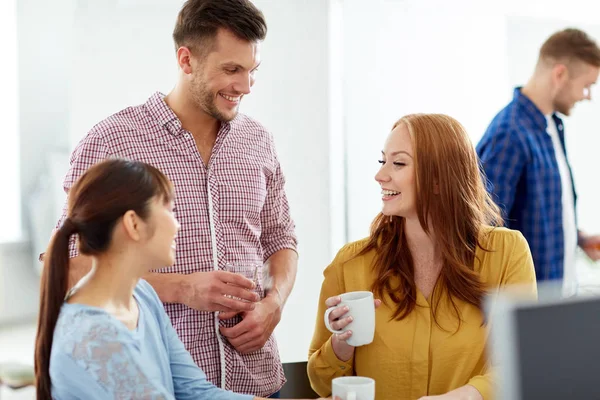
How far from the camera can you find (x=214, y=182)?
2.05 m

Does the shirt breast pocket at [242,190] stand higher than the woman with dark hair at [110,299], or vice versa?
the shirt breast pocket at [242,190]

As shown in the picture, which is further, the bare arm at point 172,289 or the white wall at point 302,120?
the white wall at point 302,120

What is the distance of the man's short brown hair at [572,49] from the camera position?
3301 mm

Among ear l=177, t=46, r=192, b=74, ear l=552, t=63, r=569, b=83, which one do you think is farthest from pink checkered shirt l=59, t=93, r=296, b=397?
ear l=552, t=63, r=569, b=83

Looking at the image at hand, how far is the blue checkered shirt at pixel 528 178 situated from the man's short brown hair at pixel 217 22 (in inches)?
51.4

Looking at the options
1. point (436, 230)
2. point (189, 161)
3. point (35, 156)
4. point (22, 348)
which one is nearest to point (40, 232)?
point (35, 156)

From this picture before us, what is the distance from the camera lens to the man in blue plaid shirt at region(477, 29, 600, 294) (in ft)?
10.00

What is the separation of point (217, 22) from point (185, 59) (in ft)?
0.47

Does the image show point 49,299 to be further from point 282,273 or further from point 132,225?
point 282,273

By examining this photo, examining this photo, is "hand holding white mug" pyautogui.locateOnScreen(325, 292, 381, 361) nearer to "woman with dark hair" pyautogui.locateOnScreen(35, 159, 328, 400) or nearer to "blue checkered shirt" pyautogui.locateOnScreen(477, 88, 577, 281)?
"woman with dark hair" pyautogui.locateOnScreen(35, 159, 328, 400)

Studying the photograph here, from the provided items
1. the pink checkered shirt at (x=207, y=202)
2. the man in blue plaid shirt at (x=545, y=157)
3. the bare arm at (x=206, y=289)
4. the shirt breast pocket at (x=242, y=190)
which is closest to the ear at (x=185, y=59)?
the pink checkered shirt at (x=207, y=202)

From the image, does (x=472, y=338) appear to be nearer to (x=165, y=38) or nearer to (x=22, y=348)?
(x=165, y=38)

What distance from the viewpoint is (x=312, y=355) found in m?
2.03

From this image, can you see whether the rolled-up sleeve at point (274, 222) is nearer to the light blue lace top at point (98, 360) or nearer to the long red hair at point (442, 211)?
the long red hair at point (442, 211)
